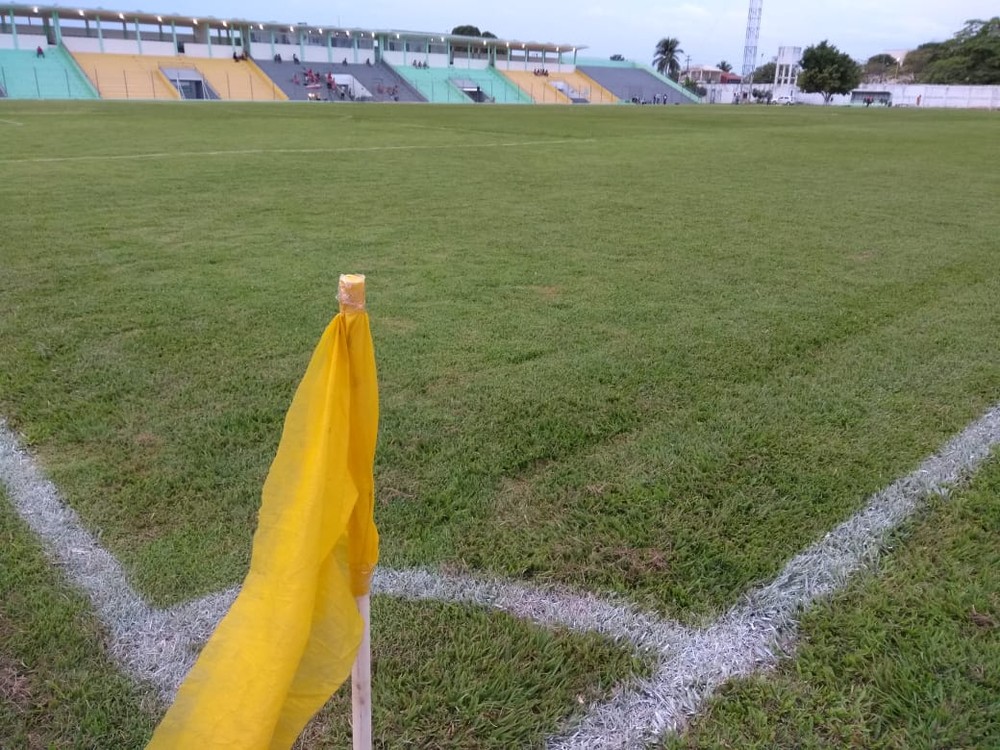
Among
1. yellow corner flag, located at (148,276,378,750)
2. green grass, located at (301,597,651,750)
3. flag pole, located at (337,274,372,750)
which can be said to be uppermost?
yellow corner flag, located at (148,276,378,750)

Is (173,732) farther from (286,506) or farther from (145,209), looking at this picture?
(145,209)

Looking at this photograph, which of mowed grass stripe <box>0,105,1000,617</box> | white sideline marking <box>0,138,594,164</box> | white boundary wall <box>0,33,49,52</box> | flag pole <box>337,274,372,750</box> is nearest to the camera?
flag pole <box>337,274,372,750</box>

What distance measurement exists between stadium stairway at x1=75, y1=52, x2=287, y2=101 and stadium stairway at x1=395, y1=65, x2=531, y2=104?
432 inches

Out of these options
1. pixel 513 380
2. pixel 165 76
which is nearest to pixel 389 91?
pixel 165 76

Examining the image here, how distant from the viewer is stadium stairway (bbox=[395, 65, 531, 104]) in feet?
167

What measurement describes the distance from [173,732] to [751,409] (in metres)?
2.62

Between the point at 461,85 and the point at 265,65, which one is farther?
A: the point at 461,85

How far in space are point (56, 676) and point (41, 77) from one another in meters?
46.1

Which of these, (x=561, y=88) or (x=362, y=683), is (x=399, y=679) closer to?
(x=362, y=683)

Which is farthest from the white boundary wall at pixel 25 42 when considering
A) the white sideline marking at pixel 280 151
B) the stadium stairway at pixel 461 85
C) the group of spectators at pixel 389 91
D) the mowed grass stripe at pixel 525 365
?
the mowed grass stripe at pixel 525 365

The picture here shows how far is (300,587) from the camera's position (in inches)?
47.9

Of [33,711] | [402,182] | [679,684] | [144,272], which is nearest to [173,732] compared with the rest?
[33,711]

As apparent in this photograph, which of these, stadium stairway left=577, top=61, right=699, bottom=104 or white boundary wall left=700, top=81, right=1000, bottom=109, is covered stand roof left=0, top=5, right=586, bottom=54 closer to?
stadium stairway left=577, top=61, right=699, bottom=104

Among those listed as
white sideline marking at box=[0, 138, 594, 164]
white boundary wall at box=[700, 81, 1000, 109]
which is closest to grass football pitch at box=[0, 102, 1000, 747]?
white sideline marking at box=[0, 138, 594, 164]
